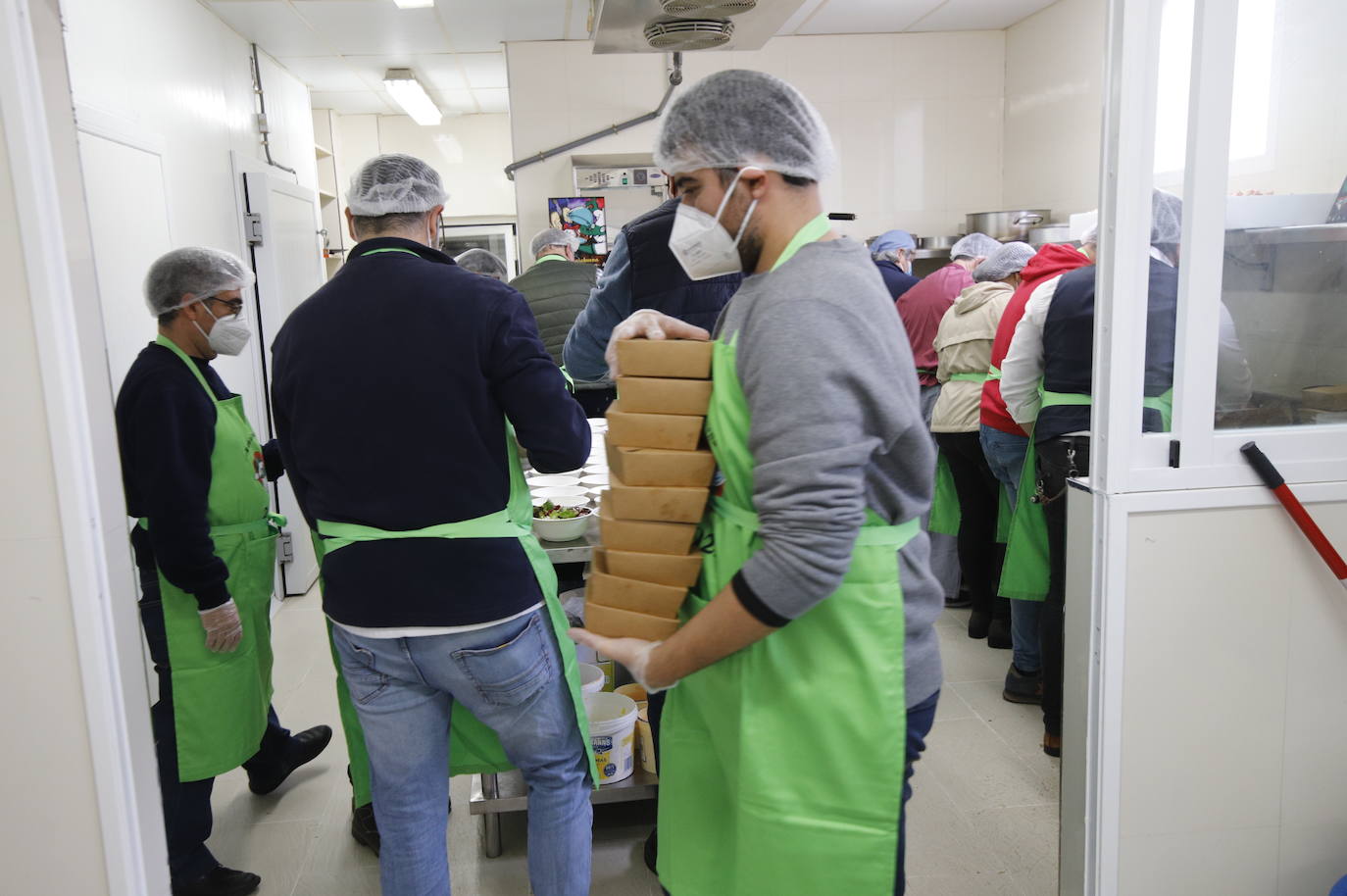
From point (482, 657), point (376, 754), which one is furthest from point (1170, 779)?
point (376, 754)

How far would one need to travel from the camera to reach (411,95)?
5996mm

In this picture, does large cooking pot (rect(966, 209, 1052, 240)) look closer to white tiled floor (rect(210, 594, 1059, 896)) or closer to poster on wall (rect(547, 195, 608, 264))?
poster on wall (rect(547, 195, 608, 264))

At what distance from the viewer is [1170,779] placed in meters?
1.61

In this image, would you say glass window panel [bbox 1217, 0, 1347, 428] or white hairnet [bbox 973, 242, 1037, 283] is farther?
white hairnet [bbox 973, 242, 1037, 283]

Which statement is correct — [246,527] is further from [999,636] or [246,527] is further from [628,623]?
[999,636]

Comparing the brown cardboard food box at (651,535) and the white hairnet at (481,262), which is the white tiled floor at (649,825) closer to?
the brown cardboard food box at (651,535)

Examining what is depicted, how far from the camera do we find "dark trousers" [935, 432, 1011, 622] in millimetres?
3594

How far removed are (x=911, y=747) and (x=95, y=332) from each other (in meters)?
1.24

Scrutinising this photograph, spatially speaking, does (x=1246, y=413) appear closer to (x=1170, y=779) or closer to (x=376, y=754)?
(x=1170, y=779)

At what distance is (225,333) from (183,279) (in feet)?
0.50

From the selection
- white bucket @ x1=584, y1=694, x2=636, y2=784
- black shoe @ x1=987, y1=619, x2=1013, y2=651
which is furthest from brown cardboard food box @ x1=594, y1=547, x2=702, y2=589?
black shoe @ x1=987, y1=619, x2=1013, y2=651

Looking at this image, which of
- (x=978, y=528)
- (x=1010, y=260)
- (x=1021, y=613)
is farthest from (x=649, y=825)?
(x=1010, y=260)

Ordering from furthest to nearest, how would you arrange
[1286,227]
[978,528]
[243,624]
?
1. [978,528]
2. [243,624]
3. [1286,227]

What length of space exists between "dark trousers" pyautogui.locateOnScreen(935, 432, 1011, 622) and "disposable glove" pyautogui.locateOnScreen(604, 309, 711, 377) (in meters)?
2.53
